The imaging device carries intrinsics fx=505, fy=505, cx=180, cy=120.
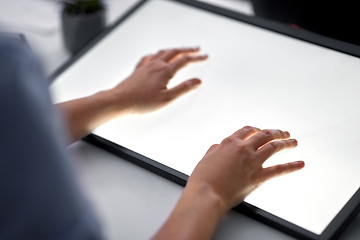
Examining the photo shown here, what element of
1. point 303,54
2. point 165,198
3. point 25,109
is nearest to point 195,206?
point 165,198

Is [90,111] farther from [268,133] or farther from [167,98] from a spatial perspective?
[268,133]

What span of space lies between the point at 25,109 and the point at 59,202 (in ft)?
0.29

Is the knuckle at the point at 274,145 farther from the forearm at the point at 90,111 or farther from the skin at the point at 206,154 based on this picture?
the forearm at the point at 90,111

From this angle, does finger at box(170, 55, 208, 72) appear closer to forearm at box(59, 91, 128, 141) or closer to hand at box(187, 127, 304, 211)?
forearm at box(59, 91, 128, 141)

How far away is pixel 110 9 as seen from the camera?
1.47 m

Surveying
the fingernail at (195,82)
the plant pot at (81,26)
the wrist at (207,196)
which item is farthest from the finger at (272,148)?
the plant pot at (81,26)

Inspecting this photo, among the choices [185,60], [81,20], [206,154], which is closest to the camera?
[206,154]

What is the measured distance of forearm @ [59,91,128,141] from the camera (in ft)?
2.79

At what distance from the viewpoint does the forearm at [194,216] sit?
1.95 feet

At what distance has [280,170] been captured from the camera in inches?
29.1

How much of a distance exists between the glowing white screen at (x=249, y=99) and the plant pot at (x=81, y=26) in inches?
4.5

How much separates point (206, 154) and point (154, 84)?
0.24 metres

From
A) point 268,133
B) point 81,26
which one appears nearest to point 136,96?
point 268,133

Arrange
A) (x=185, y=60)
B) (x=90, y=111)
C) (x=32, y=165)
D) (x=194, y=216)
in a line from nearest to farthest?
(x=32, y=165) → (x=194, y=216) → (x=90, y=111) → (x=185, y=60)
